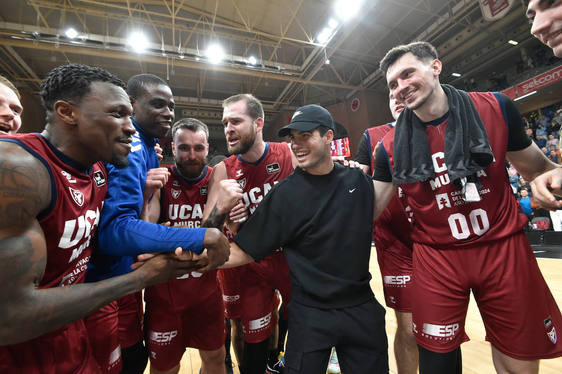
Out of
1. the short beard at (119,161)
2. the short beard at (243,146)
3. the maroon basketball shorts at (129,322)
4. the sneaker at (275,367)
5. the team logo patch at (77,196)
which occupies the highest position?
the short beard at (243,146)

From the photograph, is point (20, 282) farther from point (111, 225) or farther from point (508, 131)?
point (508, 131)

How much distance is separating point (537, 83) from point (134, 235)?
1263cm

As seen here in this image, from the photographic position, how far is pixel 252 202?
249cm

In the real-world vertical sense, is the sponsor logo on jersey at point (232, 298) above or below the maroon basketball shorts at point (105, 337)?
below

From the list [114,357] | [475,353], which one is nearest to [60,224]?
[114,357]

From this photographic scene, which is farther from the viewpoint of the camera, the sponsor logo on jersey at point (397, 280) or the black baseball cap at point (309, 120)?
the sponsor logo on jersey at point (397, 280)

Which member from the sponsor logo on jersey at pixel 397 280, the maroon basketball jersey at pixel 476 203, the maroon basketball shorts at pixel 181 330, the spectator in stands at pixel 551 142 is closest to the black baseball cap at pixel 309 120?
the maroon basketball jersey at pixel 476 203

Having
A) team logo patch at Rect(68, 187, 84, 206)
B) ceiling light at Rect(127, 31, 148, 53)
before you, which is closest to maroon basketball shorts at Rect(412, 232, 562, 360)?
team logo patch at Rect(68, 187, 84, 206)

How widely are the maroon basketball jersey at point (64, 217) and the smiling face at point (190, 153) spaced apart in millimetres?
1091

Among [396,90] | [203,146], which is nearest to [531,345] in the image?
[396,90]

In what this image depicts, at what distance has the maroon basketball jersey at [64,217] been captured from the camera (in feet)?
3.69

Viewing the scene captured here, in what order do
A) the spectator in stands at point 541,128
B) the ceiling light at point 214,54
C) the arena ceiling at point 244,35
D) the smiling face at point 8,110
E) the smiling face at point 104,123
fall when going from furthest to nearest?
1. the spectator in stands at point 541,128
2. the ceiling light at point 214,54
3. the arena ceiling at point 244,35
4. the smiling face at point 8,110
5. the smiling face at point 104,123

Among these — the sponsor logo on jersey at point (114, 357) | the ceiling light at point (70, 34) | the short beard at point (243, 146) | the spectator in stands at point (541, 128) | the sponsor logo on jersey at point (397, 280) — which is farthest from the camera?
the spectator in stands at point (541, 128)

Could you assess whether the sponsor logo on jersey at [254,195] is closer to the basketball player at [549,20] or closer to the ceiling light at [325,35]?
the basketball player at [549,20]
